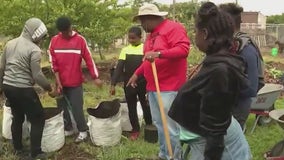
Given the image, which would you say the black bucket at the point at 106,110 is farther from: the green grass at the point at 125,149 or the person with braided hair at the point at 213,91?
the person with braided hair at the point at 213,91

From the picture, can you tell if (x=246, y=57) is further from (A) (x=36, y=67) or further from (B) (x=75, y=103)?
(B) (x=75, y=103)

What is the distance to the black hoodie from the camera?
7.74ft

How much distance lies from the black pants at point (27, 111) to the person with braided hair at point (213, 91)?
3.01 m

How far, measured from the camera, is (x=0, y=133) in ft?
20.1

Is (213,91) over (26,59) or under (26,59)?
over

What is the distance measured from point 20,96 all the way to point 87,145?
1279 mm

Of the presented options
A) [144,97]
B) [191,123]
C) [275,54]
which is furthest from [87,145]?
[275,54]

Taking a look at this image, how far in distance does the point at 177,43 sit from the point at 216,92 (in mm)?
2239

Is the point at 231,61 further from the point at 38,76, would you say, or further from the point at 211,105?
the point at 38,76

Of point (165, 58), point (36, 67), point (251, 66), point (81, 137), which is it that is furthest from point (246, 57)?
point (81, 137)

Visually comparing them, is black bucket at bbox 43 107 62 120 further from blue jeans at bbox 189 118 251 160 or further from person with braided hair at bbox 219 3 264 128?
blue jeans at bbox 189 118 251 160

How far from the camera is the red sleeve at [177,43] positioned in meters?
4.43

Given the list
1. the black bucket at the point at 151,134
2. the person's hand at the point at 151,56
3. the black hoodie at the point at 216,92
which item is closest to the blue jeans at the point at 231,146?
the black hoodie at the point at 216,92

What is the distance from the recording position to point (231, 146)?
2.62 metres
